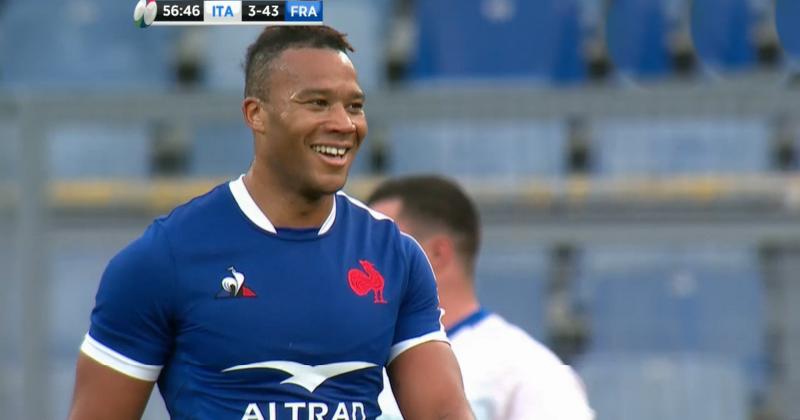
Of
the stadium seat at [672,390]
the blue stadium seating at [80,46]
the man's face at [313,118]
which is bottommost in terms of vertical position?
the stadium seat at [672,390]

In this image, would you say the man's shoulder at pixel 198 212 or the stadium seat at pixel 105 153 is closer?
the man's shoulder at pixel 198 212

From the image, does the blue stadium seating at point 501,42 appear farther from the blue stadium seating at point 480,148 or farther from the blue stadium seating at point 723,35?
the blue stadium seating at point 480,148

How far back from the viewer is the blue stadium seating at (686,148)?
6180mm

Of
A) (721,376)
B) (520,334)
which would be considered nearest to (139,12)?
(520,334)

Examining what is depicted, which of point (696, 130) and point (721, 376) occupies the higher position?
point (696, 130)

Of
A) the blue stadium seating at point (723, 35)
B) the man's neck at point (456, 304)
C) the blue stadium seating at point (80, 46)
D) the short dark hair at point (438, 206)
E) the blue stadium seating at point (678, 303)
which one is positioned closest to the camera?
the man's neck at point (456, 304)

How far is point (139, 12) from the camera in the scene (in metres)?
2.43

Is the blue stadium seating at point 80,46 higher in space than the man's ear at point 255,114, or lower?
lower

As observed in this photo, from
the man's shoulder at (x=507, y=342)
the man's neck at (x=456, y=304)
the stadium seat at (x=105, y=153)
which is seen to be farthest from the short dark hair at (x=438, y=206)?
the stadium seat at (x=105, y=153)

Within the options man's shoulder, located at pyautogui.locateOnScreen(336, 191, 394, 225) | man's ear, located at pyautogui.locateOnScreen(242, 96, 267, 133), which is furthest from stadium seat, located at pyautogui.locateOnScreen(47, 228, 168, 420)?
man's ear, located at pyautogui.locateOnScreen(242, 96, 267, 133)

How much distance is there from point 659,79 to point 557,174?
1007 mm

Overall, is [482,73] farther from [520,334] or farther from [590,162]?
[520,334]

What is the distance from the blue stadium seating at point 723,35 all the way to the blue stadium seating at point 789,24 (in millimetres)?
758

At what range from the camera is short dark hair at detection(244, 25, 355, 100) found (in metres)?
2.50
